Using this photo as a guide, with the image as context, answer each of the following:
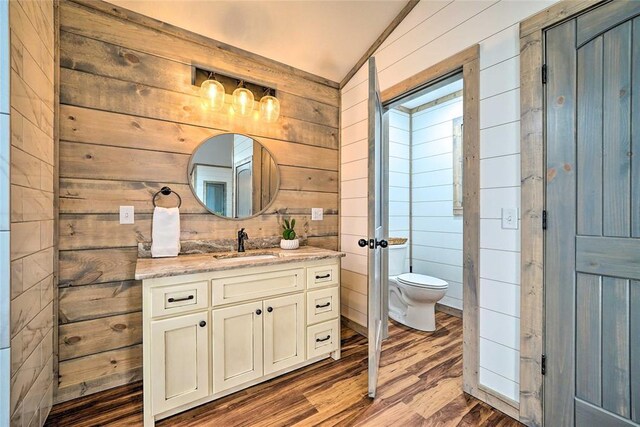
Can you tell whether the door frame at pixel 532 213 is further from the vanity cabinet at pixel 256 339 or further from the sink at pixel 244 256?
the sink at pixel 244 256

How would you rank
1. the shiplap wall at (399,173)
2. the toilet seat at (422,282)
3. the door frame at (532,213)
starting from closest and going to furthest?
the door frame at (532,213), the toilet seat at (422,282), the shiplap wall at (399,173)

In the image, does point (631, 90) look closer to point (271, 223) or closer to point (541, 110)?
point (541, 110)

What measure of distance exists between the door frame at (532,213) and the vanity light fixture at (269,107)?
1.73 meters

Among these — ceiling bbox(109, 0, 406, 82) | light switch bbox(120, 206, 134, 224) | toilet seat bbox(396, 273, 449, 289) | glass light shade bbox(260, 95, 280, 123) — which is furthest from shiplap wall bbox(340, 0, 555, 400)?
light switch bbox(120, 206, 134, 224)

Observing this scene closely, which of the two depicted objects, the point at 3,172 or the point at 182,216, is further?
the point at 182,216

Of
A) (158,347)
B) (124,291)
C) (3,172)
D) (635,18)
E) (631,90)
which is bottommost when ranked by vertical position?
(158,347)

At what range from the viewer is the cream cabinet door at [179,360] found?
57.9 inches

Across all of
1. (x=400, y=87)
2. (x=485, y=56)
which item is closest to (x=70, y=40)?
(x=400, y=87)

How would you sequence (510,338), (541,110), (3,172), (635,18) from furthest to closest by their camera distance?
1. (510,338)
2. (541,110)
3. (635,18)
4. (3,172)

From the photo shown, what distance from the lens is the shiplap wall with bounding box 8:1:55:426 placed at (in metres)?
1.05

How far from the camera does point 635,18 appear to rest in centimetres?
117

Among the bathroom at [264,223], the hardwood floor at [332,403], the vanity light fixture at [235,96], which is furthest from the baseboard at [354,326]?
the vanity light fixture at [235,96]

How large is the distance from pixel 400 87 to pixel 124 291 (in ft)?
8.25

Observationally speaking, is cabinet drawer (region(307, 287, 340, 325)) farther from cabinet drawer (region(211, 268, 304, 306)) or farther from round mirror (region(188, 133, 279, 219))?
round mirror (region(188, 133, 279, 219))
